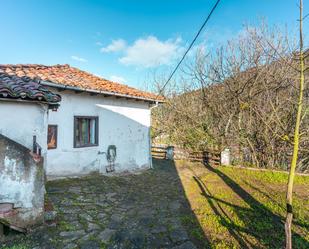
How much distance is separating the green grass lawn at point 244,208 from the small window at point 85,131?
393 centimetres

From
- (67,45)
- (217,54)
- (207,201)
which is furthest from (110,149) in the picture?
(217,54)

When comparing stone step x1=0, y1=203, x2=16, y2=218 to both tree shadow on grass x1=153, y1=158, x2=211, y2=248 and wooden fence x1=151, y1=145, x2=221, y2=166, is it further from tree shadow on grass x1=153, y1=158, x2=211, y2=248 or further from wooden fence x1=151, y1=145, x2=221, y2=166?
wooden fence x1=151, y1=145, x2=221, y2=166

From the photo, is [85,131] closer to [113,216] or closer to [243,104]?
[113,216]

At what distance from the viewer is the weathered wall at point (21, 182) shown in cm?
348

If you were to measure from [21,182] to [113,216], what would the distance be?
6.77 feet

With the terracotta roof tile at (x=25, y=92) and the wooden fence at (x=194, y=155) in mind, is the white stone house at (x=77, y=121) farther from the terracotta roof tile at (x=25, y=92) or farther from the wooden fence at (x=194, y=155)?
the wooden fence at (x=194, y=155)

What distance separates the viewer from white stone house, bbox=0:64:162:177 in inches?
162

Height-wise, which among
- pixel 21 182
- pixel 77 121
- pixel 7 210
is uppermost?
pixel 77 121

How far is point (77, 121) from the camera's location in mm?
7551

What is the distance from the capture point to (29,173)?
12.0 ft

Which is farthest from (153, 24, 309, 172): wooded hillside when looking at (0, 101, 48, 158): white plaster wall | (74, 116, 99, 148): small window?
(0, 101, 48, 158): white plaster wall

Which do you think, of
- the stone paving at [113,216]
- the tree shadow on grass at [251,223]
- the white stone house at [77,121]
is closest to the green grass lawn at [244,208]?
the tree shadow on grass at [251,223]

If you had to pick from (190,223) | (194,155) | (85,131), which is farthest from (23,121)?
(194,155)

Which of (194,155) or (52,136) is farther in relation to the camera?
(194,155)
